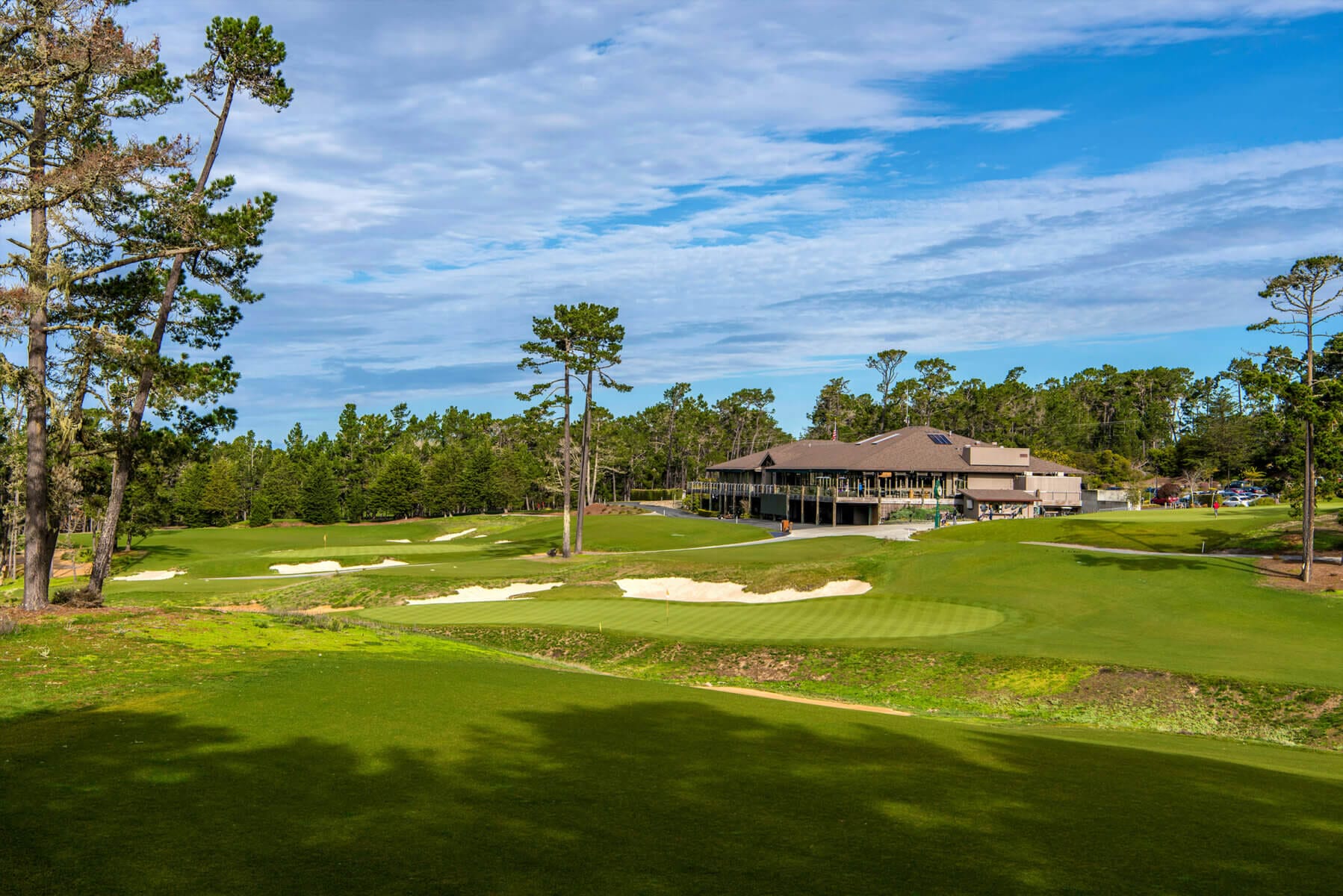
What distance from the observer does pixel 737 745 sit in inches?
395

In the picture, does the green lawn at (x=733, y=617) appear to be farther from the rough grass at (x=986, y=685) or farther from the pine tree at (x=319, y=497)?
the pine tree at (x=319, y=497)

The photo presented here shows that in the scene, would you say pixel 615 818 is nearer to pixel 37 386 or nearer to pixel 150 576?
pixel 37 386

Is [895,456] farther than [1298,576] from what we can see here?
Yes

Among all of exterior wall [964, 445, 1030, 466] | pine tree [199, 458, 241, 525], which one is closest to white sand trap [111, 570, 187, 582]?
pine tree [199, 458, 241, 525]

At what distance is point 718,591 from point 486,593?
8.98 meters

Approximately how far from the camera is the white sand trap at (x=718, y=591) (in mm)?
31547

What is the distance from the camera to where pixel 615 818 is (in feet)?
22.6

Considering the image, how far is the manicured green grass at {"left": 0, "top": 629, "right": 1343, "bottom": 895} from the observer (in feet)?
A: 18.6

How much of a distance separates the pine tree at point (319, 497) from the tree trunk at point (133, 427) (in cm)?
7037

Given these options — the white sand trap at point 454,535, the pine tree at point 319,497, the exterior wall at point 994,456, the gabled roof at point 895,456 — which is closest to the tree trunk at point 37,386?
the white sand trap at point 454,535

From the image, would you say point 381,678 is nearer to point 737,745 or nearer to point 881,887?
point 737,745

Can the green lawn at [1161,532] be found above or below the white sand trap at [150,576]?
above

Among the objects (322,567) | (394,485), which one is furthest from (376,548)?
(394,485)

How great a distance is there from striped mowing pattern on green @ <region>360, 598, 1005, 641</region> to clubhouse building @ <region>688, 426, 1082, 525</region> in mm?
42468
